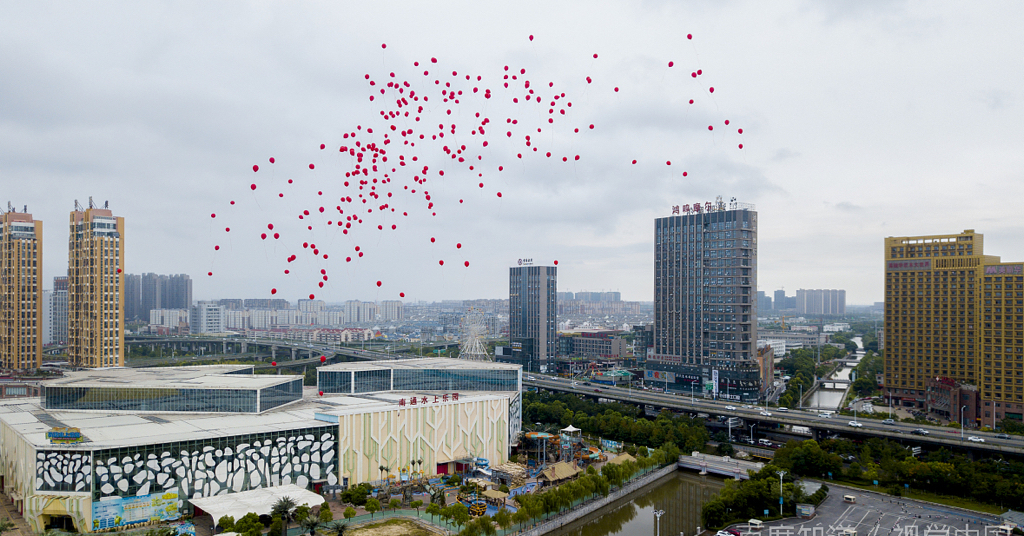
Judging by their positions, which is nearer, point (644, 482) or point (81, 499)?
point (81, 499)

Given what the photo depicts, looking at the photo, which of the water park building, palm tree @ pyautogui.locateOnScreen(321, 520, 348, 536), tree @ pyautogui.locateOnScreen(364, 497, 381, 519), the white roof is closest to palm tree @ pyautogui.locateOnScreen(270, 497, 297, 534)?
palm tree @ pyautogui.locateOnScreen(321, 520, 348, 536)

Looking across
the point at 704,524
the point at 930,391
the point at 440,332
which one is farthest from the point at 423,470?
the point at 440,332

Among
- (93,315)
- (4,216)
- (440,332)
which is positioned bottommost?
(440,332)

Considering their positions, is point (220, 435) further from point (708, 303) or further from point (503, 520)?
point (708, 303)

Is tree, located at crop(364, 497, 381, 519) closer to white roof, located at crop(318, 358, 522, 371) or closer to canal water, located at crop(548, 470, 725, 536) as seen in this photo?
canal water, located at crop(548, 470, 725, 536)

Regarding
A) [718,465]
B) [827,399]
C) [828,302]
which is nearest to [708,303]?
[827,399]

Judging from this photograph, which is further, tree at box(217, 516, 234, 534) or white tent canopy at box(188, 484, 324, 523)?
white tent canopy at box(188, 484, 324, 523)

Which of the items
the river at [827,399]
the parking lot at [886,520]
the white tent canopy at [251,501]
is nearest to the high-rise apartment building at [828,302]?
the river at [827,399]

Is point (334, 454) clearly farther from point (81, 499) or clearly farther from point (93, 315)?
point (93, 315)
